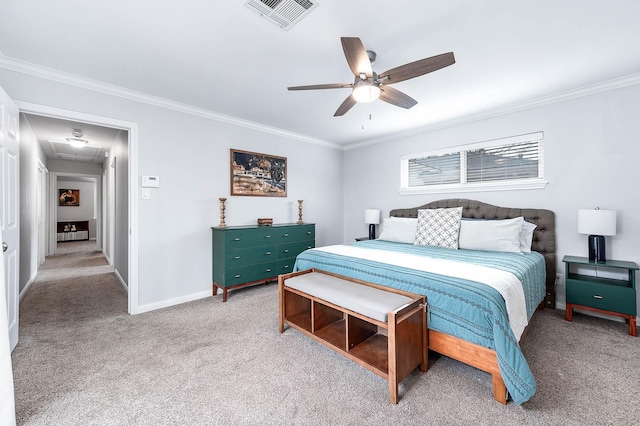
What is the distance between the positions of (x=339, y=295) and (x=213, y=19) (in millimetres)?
2174

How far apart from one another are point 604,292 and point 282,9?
147 inches

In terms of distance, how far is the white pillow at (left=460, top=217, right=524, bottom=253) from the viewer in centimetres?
290

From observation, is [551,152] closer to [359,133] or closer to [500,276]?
[500,276]

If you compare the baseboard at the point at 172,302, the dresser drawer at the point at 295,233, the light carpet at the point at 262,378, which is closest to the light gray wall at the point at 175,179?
the baseboard at the point at 172,302

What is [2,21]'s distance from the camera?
6.13ft

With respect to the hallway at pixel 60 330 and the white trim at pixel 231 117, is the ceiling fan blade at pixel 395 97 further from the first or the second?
the hallway at pixel 60 330

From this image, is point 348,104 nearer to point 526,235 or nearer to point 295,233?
point 295,233

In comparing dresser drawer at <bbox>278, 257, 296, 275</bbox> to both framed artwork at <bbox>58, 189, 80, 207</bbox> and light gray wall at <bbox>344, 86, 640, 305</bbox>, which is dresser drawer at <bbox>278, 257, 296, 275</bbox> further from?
framed artwork at <bbox>58, 189, 80, 207</bbox>

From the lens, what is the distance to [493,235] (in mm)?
2979

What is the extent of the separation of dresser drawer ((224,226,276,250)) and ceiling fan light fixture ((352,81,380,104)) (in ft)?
7.41

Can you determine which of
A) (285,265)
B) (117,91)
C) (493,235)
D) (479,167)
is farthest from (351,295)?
(117,91)

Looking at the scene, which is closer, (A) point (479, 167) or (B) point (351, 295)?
(B) point (351, 295)

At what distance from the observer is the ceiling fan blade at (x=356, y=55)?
165 cm

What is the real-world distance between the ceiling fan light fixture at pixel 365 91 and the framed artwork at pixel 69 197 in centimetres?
1144
